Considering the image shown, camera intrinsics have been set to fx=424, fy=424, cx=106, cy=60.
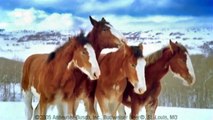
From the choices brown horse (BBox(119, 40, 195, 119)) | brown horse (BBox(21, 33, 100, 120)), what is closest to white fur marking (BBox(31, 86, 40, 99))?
brown horse (BBox(21, 33, 100, 120))

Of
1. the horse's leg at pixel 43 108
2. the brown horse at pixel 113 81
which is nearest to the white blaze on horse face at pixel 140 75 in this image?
the brown horse at pixel 113 81

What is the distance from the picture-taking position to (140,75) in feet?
5.47

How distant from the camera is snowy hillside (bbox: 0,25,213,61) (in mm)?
1742

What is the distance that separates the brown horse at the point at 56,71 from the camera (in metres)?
1.67

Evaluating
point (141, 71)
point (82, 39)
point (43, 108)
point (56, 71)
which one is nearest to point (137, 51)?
point (141, 71)

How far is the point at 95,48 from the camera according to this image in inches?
66.7

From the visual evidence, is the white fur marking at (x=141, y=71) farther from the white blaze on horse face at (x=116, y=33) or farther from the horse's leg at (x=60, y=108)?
the horse's leg at (x=60, y=108)

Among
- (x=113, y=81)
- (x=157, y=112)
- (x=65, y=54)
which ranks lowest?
(x=157, y=112)

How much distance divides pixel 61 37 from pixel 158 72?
0.42m

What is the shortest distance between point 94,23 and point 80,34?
7 centimetres

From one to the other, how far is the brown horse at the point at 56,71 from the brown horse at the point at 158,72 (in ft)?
0.65

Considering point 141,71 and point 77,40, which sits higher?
point 77,40

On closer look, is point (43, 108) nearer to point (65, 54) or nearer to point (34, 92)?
point (34, 92)

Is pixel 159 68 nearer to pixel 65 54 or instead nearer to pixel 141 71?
pixel 141 71
